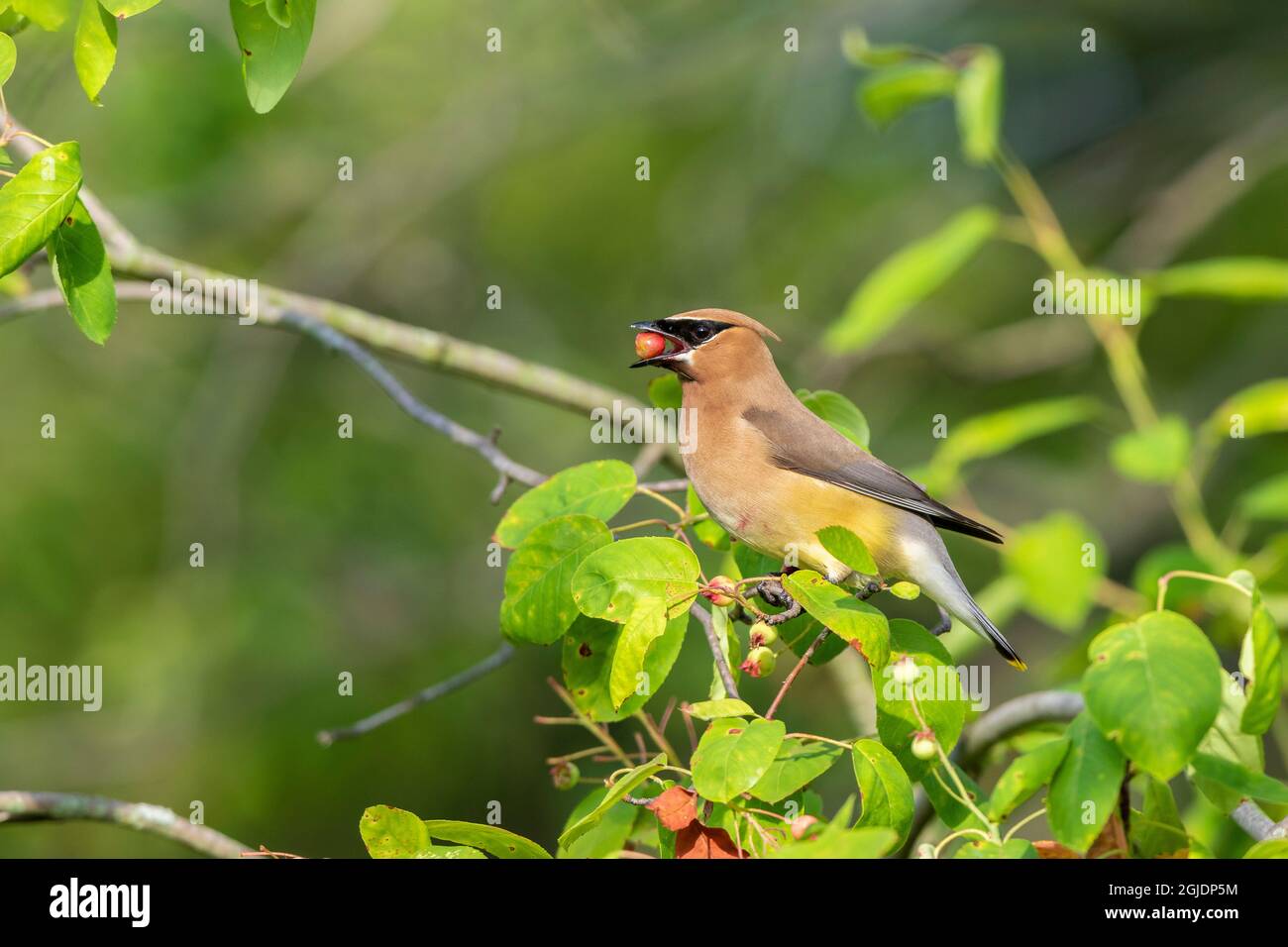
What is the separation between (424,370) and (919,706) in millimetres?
6660

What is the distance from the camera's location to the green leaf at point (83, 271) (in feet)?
9.90

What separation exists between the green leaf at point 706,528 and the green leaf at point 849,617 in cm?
109

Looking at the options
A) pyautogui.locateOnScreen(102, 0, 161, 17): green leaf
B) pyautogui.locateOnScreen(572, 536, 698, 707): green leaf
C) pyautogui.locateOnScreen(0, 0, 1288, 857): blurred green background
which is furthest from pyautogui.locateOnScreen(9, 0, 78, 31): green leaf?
pyautogui.locateOnScreen(0, 0, 1288, 857): blurred green background

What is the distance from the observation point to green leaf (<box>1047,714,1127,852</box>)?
2473 millimetres

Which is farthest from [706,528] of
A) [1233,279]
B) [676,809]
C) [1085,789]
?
[1233,279]

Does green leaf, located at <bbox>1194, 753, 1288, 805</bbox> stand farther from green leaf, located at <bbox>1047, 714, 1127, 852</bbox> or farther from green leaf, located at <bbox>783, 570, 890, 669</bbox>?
green leaf, located at <bbox>783, 570, 890, 669</bbox>

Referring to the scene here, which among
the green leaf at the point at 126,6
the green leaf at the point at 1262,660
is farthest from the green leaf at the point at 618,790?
the green leaf at the point at 126,6

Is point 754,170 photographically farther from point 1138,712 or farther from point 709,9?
point 1138,712

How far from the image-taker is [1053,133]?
10570mm

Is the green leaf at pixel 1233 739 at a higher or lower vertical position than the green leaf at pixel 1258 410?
lower

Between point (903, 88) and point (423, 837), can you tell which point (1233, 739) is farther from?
point (903, 88)

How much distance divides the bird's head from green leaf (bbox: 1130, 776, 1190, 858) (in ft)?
6.40

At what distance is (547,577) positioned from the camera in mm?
3061

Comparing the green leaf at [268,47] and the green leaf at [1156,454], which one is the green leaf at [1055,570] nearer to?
the green leaf at [1156,454]
